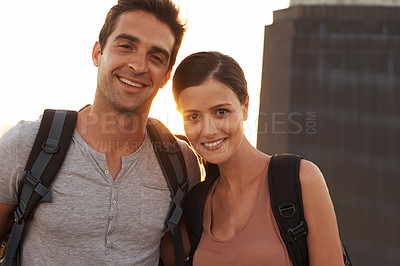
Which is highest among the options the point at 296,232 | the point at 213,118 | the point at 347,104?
the point at 347,104

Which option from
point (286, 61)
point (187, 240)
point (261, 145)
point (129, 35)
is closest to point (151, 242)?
point (187, 240)

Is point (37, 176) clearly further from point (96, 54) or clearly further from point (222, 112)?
point (222, 112)

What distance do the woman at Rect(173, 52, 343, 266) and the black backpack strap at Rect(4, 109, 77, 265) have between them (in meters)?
1.29

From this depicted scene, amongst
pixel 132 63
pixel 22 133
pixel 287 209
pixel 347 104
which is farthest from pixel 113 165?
pixel 347 104

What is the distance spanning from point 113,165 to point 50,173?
0.61 meters

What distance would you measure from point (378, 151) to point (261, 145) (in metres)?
7.48

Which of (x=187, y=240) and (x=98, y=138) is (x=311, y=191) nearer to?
(x=187, y=240)

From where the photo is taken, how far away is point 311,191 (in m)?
3.07

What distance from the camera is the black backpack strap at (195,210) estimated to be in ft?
11.5

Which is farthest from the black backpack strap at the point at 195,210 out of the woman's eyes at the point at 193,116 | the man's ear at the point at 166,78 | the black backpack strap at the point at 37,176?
the black backpack strap at the point at 37,176

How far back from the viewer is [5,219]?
124 inches

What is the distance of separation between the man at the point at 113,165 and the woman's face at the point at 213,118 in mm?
487

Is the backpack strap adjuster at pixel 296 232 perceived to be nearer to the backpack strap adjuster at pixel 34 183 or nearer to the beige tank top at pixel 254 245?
the beige tank top at pixel 254 245

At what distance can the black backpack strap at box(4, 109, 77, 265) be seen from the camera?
9.75ft
